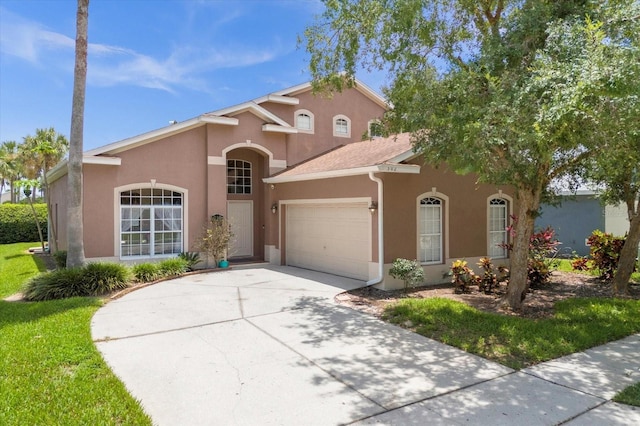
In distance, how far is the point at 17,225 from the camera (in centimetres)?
2538

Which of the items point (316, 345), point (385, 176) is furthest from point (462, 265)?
point (316, 345)

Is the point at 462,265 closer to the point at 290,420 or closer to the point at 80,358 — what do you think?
the point at 290,420

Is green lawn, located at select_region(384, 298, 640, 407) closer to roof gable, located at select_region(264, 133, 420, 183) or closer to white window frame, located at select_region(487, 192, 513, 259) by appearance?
roof gable, located at select_region(264, 133, 420, 183)

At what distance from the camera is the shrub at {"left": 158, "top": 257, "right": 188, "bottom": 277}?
12.4 meters

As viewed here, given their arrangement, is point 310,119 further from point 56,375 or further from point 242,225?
point 56,375

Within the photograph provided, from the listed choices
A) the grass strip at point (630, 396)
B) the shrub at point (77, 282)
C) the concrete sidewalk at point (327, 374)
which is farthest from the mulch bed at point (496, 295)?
the shrub at point (77, 282)

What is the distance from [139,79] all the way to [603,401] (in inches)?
912

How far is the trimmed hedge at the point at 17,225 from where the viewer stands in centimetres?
2500

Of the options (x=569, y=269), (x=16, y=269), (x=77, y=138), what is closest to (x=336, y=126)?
(x=77, y=138)

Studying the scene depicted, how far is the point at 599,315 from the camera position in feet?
25.9

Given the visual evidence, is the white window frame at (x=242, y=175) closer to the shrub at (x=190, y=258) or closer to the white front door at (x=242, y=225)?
the white front door at (x=242, y=225)

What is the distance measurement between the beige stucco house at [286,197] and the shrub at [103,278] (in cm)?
257

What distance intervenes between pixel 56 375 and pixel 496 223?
12.7 m

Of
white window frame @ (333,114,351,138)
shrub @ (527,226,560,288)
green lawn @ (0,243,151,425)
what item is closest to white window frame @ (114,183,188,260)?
green lawn @ (0,243,151,425)
